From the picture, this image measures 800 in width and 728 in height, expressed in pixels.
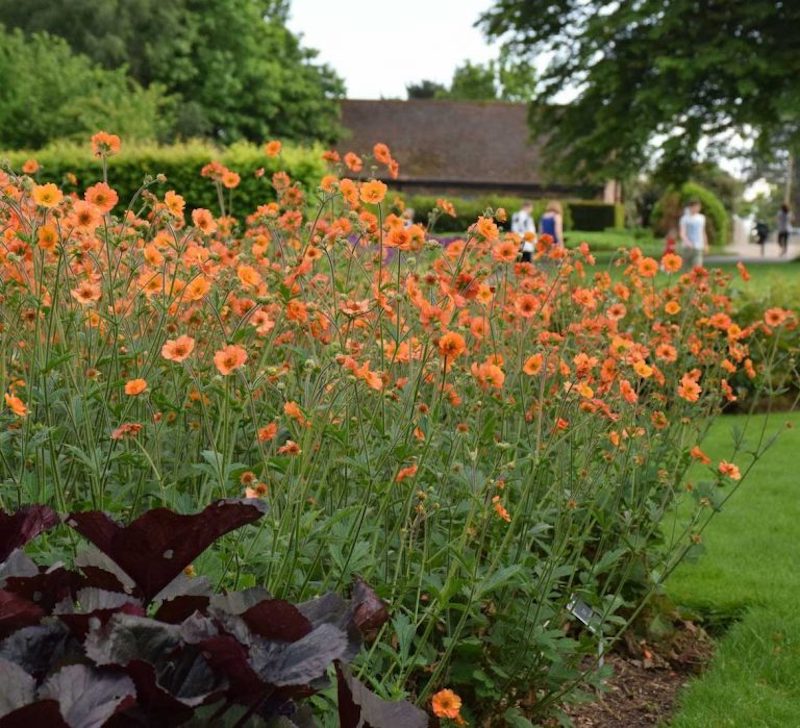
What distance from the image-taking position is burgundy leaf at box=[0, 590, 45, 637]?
1647 millimetres

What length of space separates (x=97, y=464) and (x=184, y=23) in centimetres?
3397

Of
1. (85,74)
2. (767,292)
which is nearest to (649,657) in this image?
(767,292)

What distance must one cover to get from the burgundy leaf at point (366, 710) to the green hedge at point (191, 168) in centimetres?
1390

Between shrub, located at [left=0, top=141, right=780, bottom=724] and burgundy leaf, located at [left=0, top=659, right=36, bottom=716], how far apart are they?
773 millimetres

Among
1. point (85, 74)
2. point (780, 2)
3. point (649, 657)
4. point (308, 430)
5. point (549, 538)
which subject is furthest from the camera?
point (85, 74)

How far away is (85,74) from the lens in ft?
93.1

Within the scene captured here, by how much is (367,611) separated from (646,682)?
84.3 inches

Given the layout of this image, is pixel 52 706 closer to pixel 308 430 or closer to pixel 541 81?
pixel 308 430

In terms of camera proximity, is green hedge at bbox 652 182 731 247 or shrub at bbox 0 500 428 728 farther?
green hedge at bbox 652 182 731 247

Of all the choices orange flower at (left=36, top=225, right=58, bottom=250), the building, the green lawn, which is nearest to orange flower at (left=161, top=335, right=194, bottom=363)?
orange flower at (left=36, top=225, right=58, bottom=250)

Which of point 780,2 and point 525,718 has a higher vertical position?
point 780,2

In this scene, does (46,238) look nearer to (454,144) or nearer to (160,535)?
(160,535)

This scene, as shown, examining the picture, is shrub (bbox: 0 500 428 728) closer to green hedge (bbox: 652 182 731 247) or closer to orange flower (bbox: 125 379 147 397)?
orange flower (bbox: 125 379 147 397)

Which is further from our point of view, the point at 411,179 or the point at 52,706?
the point at 411,179
